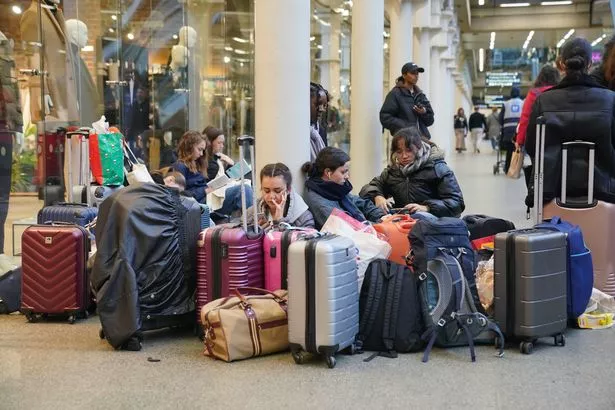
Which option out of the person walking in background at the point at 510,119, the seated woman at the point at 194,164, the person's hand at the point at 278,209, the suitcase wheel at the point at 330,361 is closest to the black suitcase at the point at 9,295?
the seated woman at the point at 194,164

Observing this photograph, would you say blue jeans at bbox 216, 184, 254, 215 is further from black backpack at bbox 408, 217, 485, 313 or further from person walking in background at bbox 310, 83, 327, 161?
black backpack at bbox 408, 217, 485, 313

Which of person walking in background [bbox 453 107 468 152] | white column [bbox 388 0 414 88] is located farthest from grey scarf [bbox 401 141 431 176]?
person walking in background [bbox 453 107 468 152]

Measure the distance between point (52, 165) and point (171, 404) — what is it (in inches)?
236

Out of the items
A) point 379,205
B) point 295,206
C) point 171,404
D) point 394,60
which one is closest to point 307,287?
point 171,404

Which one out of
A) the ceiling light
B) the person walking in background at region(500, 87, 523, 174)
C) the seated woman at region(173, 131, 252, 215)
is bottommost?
the seated woman at region(173, 131, 252, 215)

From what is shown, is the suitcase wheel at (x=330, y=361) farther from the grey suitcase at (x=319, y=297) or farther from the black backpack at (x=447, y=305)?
the black backpack at (x=447, y=305)

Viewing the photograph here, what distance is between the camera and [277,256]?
4648mm

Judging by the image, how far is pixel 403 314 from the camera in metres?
4.43

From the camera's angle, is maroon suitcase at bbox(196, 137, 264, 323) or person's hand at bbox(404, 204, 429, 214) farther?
person's hand at bbox(404, 204, 429, 214)

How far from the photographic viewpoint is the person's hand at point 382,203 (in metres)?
6.14

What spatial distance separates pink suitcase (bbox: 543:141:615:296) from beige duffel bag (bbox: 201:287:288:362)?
2356 mm

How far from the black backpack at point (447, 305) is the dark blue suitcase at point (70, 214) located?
8.98 feet

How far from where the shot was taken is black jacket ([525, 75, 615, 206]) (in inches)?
215

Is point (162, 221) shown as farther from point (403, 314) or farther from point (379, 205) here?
point (379, 205)
